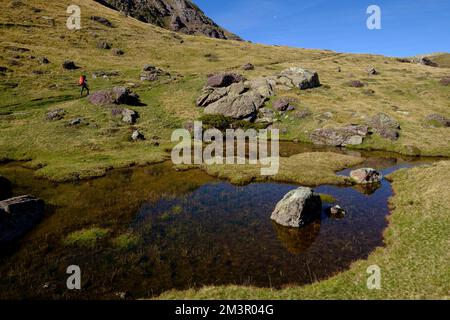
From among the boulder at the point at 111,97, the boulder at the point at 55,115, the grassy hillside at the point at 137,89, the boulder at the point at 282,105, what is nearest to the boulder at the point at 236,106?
the boulder at the point at 282,105

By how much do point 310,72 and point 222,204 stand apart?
8263 centimetres

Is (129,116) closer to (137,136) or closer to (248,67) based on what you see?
(137,136)

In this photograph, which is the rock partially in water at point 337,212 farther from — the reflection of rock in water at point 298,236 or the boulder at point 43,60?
the boulder at point 43,60

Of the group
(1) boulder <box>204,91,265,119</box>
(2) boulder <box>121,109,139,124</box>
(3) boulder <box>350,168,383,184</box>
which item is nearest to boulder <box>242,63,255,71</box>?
(1) boulder <box>204,91,265,119</box>

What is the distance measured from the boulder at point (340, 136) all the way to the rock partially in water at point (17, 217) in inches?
2227

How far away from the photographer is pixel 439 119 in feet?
266

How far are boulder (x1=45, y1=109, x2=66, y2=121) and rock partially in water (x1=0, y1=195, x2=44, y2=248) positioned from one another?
4052 cm

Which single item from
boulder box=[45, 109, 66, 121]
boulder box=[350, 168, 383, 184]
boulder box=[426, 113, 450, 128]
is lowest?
boulder box=[350, 168, 383, 184]

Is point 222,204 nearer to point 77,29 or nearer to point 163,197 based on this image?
point 163,197

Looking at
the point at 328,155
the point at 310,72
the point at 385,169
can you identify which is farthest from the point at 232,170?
the point at 310,72

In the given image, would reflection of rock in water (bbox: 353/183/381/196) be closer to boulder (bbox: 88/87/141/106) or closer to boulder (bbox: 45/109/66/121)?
boulder (bbox: 88/87/141/106)

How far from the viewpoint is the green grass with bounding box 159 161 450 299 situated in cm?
1891

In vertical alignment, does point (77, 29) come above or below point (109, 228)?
above

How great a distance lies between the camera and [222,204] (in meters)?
35.5
